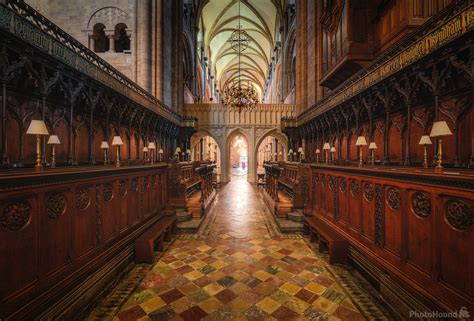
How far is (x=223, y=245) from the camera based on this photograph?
179 inches

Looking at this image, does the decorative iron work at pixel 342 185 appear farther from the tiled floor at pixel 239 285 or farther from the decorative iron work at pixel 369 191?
the tiled floor at pixel 239 285

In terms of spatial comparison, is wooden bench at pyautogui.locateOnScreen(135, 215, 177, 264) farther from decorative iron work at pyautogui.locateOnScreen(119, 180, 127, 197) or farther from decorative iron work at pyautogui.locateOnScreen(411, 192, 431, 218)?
decorative iron work at pyautogui.locateOnScreen(411, 192, 431, 218)

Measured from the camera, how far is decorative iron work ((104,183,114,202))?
332 cm

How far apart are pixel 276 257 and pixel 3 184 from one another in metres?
3.83

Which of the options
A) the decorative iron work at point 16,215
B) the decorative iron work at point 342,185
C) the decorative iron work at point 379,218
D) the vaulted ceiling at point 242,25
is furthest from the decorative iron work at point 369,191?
the vaulted ceiling at point 242,25

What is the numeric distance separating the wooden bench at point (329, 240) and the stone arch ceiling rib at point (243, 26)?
20.1 meters

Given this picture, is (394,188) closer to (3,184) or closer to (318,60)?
(3,184)

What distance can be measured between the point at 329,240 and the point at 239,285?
1765mm

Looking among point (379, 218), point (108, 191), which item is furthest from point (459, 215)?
point (108, 191)

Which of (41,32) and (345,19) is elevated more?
(345,19)

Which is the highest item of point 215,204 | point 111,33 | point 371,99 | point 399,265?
point 111,33

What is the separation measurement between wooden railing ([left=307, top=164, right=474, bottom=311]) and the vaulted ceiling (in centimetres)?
2065

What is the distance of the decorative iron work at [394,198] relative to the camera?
267 cm

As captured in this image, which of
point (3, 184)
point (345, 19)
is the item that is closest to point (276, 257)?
point (3, 184)
